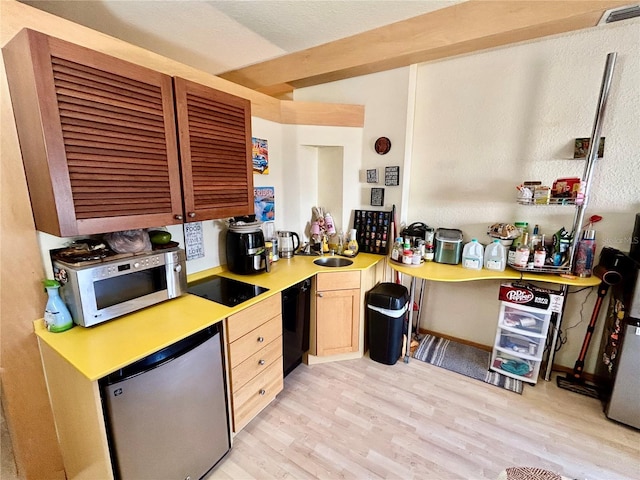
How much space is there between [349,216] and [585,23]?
80.8 inches

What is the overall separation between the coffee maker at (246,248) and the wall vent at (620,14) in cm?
248

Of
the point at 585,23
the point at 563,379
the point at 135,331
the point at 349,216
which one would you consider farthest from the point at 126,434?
the point at 585,23

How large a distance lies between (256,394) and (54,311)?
113 centimetres

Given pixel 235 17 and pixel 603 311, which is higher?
pixel 235 17

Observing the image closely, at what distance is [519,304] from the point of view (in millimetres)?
2109

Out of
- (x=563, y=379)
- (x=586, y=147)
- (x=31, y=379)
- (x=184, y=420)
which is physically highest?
(x=586, y=147)

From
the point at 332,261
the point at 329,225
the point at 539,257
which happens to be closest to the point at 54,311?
the point at 332,261

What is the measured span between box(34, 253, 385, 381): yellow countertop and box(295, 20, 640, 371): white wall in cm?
175

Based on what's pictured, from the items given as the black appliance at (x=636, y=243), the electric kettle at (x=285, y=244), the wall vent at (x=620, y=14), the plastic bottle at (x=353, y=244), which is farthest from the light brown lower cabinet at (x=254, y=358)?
the wall vent at (x=620, y=14)

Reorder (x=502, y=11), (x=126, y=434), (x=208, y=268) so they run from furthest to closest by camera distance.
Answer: (x=208, y=268)
(x=502, y=11)
(x=126, y=434)

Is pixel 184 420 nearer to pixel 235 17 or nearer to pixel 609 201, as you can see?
pixel 235 17

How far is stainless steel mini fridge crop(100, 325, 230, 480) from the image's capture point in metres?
1.09

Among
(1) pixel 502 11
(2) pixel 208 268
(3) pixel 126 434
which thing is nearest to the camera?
(3) pixel 126 434

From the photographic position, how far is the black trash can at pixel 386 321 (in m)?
2.27
